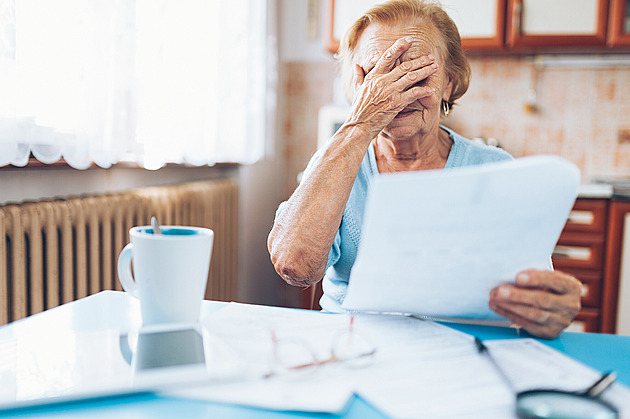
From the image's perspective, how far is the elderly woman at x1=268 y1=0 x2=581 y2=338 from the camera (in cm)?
96

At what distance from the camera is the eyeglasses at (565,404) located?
1.50ft

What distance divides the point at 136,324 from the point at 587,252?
7.15 ft

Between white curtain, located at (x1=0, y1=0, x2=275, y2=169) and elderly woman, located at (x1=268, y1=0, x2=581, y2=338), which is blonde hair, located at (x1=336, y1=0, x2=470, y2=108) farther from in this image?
white curtain, located at (x1=0, y1=0, x2=275, y2=169)

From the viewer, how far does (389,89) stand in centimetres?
106

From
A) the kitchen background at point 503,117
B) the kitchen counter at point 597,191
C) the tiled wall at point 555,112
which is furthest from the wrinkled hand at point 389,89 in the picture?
the tiled wall at point 555,112

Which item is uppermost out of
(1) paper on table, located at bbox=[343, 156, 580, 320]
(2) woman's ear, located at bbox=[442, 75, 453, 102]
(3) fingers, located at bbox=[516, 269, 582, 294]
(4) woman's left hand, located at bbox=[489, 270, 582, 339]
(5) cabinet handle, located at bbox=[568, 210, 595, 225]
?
(2) woman's ear, located at bbox=[442, 75, 453, 102]

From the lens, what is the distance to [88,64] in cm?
142

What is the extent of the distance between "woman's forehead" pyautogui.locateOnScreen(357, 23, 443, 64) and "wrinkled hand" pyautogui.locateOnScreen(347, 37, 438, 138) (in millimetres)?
23

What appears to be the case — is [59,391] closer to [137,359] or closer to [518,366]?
[137,359]

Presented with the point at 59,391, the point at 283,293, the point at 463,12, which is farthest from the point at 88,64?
the point at 283,293

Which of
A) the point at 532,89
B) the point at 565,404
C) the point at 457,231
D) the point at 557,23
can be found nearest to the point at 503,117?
the point at 532,89

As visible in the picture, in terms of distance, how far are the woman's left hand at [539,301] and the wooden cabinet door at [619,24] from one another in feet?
7.13

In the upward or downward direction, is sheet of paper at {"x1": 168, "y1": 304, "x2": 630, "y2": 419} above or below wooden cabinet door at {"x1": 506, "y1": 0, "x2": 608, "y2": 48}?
below

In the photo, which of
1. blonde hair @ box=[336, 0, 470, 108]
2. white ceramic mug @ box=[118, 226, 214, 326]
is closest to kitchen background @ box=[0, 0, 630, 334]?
blonde hair @ box=[336, 0, 470, 108]
